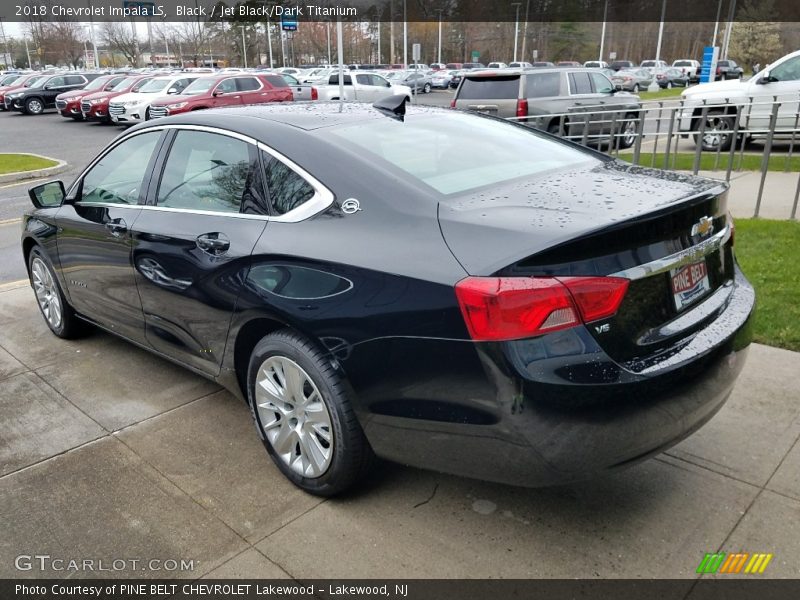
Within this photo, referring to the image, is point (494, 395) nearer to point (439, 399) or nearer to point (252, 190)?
point (439, 399)

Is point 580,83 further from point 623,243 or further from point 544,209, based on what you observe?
point 623,243

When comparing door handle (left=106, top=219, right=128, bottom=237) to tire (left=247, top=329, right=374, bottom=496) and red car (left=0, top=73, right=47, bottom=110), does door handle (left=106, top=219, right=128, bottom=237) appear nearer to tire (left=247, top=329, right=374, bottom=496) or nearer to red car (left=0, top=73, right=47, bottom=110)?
tire (left=247, top=329, right=374, bottom=496)

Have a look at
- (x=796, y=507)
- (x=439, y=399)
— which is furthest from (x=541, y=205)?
(x=796, y=507)

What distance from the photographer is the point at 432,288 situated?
2381mm

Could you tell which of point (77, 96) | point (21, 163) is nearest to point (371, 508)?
point (21, 163)

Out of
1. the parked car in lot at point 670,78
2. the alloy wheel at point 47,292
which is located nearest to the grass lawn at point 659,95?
the parked car in lot at point 670,78

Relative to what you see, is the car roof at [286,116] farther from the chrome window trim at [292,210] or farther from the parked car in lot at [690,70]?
the parked car in lot at [690,70]

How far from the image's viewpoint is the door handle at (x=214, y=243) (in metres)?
3.16

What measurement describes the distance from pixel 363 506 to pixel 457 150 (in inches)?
66.9

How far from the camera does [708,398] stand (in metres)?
2.58

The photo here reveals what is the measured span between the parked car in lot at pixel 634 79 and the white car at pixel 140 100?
93.6ft

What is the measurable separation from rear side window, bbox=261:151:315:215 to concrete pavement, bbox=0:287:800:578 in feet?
4.13

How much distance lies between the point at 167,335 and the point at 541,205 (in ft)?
7.10

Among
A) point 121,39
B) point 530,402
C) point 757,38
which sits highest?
point 757,38
